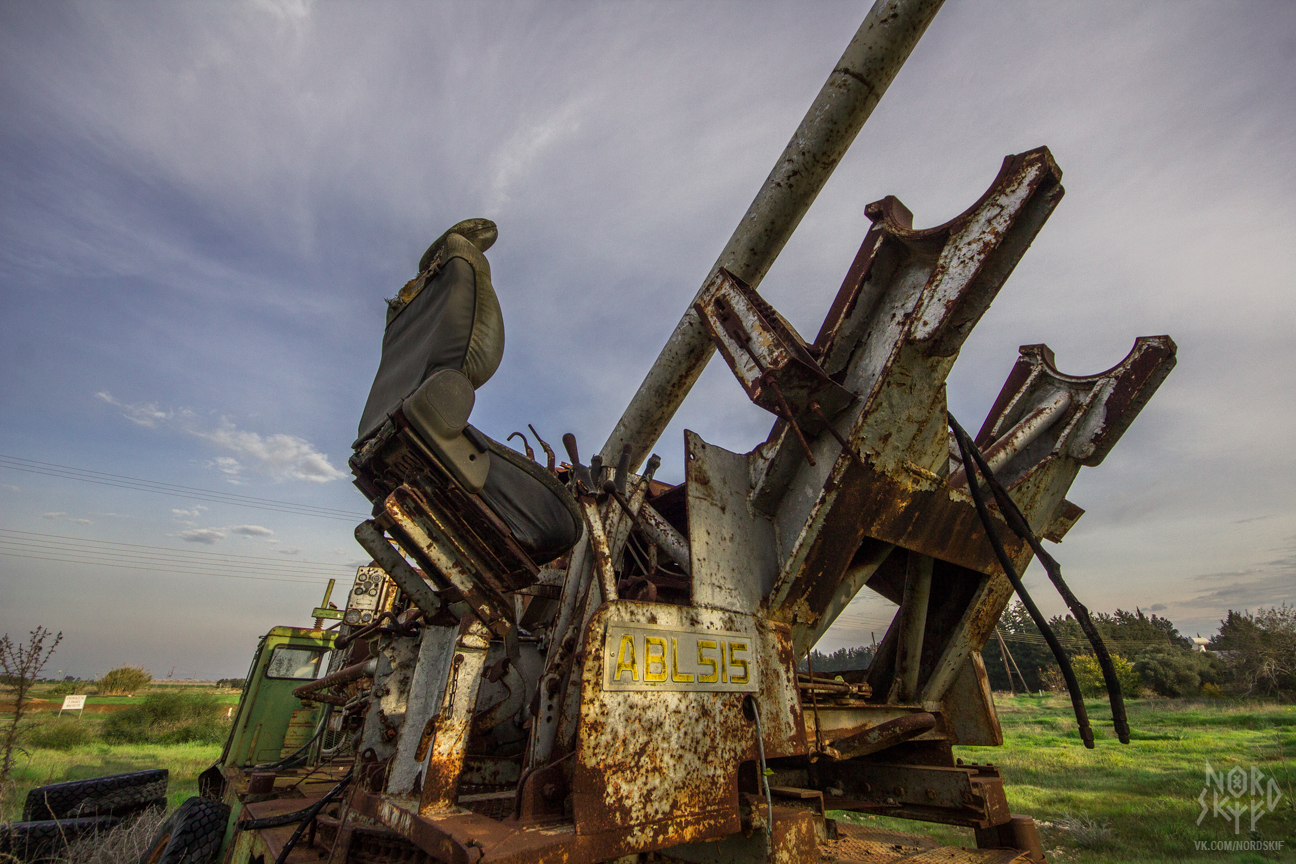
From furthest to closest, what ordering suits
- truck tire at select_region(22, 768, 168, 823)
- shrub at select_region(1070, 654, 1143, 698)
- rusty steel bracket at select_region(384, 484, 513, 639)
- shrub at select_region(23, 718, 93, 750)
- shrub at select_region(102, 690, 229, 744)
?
shrub at select_region(1070, 654, 1143, 698)
shrub at select_region(102, 690, 229, 744)
shrub at select_region(23, 718, 93, 750)
truck tire at select_region(22, 768, 168, 823)
rusty steel bracket at select_region(384, 484, 513, 639)

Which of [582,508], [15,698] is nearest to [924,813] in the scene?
[582,508]

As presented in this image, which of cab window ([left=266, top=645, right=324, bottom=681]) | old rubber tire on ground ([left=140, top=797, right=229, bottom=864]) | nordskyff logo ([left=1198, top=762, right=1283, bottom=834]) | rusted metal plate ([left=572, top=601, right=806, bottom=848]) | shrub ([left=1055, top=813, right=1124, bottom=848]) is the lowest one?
shrub ([left=1055, top=813, right=1124, bottom=848])

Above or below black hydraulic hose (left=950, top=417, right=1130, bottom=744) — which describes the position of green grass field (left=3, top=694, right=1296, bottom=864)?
below

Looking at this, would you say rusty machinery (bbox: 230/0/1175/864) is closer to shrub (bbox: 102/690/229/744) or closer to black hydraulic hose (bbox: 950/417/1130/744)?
black hydraulic hose (bbox: 950/417/1130/744)

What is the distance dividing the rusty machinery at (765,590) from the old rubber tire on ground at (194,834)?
31.5 inches

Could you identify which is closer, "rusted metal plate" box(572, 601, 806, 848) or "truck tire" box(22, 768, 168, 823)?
"rusted metal plate" box(572, 601, 806, 848)

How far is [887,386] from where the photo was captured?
2.47m

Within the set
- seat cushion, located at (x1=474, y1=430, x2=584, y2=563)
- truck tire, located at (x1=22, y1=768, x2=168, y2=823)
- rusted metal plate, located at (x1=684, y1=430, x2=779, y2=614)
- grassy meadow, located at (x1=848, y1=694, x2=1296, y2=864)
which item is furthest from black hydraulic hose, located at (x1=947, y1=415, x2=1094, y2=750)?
truck tire, located at (x1=22, y1=768, x2=168, y2=823)

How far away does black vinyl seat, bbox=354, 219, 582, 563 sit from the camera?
6.72ft

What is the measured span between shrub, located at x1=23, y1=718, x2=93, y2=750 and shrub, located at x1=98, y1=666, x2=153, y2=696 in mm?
12316

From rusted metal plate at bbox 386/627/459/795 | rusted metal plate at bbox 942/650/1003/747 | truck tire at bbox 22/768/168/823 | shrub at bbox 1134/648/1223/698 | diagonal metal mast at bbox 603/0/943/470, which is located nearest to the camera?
rusted metal plate at bbox 386/627/459/795

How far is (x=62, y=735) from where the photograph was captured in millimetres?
16672

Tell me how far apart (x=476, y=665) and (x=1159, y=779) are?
12.1 metres

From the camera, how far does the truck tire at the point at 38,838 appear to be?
4.84 m
